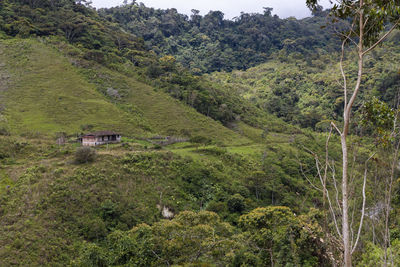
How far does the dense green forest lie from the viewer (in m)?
14.2

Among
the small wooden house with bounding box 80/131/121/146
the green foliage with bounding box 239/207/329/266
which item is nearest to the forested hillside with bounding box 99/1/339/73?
the small wooden house with bounding box 80/131/121/146

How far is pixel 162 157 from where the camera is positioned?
29.3 meters

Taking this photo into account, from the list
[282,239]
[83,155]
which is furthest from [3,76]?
[282,239]

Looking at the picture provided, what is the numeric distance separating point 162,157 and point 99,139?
25.4ft

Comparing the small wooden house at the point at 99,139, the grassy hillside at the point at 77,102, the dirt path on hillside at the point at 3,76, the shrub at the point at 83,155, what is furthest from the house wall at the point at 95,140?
the dirt path on hillside at the point at 3,76

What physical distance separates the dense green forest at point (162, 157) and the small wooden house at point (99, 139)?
1500mm

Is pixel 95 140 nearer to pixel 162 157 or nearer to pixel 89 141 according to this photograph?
pixel 89 141

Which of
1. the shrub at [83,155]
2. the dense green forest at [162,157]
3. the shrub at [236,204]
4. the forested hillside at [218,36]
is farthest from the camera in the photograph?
the forested hillside at [218,36]

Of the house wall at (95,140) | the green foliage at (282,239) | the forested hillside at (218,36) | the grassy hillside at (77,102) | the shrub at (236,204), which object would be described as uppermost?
the forested hillside at (218,36)

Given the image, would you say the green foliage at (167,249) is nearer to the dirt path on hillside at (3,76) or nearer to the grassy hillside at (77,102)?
the grassy hillside at (77,102)

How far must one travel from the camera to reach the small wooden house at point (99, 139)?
30781 mm

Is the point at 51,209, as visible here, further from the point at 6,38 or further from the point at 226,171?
the point at 6,38

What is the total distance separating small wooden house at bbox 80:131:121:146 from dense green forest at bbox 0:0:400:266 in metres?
1.50

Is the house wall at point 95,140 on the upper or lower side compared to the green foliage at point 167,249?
upper
